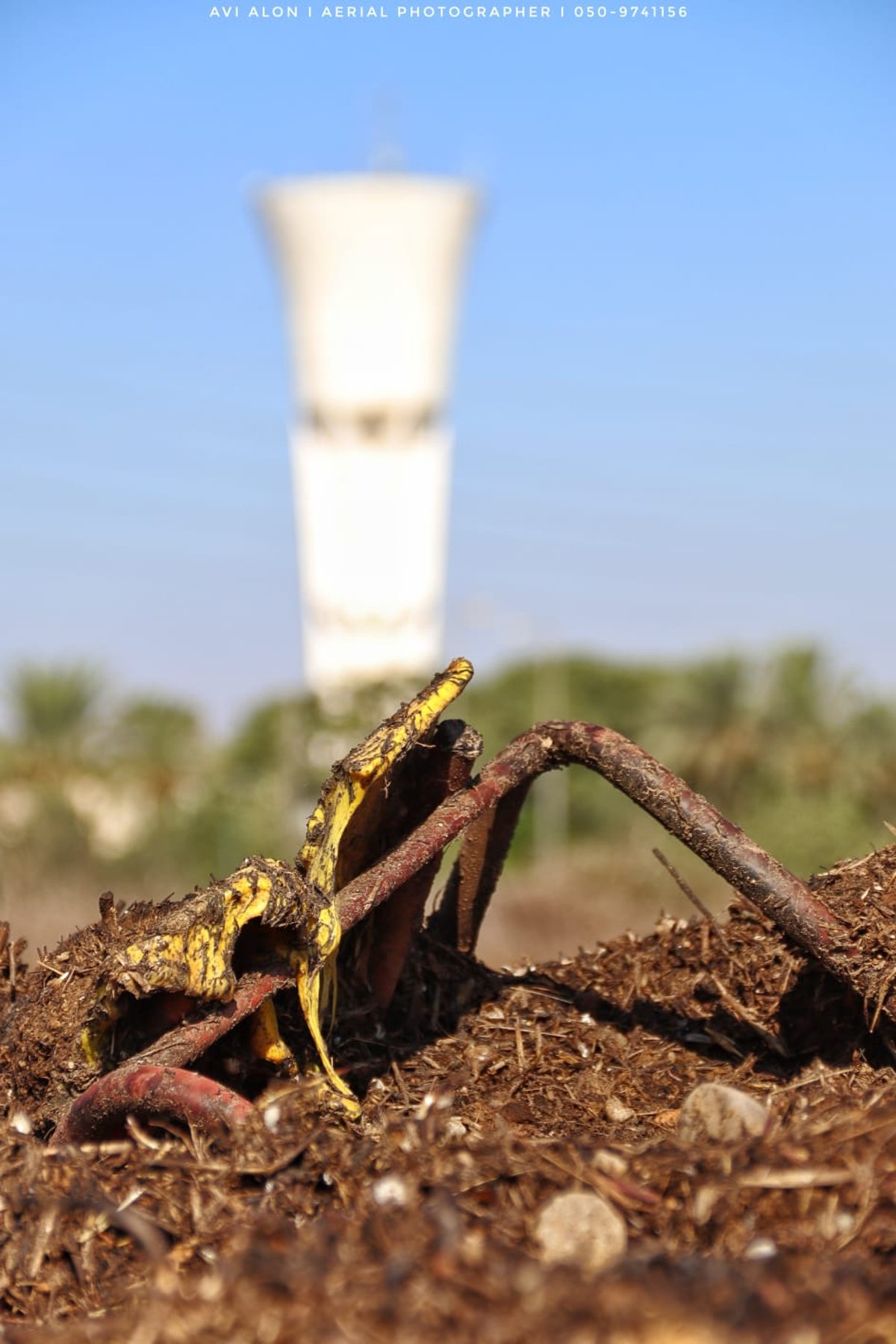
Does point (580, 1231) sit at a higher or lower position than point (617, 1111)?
higher

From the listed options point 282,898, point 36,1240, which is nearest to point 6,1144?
point 36,1240

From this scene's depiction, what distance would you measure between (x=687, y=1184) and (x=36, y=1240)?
1.38 meters

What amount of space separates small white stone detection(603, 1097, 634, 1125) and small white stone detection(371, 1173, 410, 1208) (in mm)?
1512

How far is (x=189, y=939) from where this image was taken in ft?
13.0

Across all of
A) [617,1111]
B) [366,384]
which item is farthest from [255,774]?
[617,1111]

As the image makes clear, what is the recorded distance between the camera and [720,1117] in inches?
138

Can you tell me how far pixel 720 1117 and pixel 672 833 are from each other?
4.22ft

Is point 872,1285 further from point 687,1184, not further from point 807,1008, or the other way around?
point 807,1008

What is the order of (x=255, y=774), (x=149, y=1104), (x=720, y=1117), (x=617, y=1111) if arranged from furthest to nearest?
1. (x=255, y=774)
2. (x=617, y=1111)
3. (x=149, y=1104)
4. (x=720, y=1117)

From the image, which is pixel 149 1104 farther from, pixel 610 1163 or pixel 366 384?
pixel 366 384

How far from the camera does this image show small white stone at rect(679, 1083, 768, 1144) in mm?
3428

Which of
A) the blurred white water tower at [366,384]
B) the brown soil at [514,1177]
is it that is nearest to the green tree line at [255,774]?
the blurred white water tower at [366,384]

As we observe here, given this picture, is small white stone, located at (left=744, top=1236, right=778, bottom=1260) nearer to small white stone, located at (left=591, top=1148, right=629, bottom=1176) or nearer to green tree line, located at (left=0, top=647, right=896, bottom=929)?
small white stone, located at (left=591, top=1148, right=629, bottom=1176)

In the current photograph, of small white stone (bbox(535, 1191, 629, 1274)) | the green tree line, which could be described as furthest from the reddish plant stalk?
the green tree line
